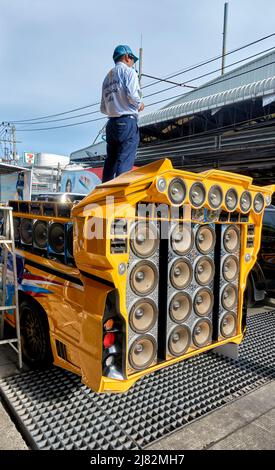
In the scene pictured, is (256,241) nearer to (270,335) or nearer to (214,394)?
(214,394)

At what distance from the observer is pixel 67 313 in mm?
→ 2990

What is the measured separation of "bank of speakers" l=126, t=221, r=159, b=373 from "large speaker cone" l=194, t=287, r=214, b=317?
542mm

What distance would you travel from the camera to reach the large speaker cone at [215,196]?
297cm

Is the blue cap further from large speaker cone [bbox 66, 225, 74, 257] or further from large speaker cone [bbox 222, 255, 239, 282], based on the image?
large speaker cone [bbox 222, 255, 239, 282]

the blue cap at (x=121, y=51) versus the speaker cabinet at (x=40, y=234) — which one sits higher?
the blue cap at (x=121, y=51)

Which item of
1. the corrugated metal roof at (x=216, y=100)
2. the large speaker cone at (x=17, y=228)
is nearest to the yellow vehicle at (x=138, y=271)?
the large speaker cone at (x=17, y=228)

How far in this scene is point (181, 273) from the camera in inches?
120

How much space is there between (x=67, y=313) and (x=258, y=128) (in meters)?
10.7

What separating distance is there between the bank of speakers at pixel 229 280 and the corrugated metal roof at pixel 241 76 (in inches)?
455

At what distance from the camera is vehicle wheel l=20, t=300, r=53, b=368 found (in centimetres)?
351

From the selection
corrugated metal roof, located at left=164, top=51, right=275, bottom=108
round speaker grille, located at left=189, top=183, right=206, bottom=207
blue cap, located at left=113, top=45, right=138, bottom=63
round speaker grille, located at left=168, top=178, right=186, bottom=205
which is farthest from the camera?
corrugated metal roof, located at left=164, top=51, right=275, bottom=108

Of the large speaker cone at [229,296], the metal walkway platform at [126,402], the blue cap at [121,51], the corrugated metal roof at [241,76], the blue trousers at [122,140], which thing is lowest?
the metal walkway platform at [126,402]

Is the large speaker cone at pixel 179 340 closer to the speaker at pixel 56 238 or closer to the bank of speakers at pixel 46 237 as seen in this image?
the bank of speakers at pixel 46 237

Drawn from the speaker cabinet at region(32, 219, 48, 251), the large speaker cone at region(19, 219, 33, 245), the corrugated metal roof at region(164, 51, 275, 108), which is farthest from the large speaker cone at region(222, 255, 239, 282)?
the corrugated metal roof at region(164, 51, 275, 108)
